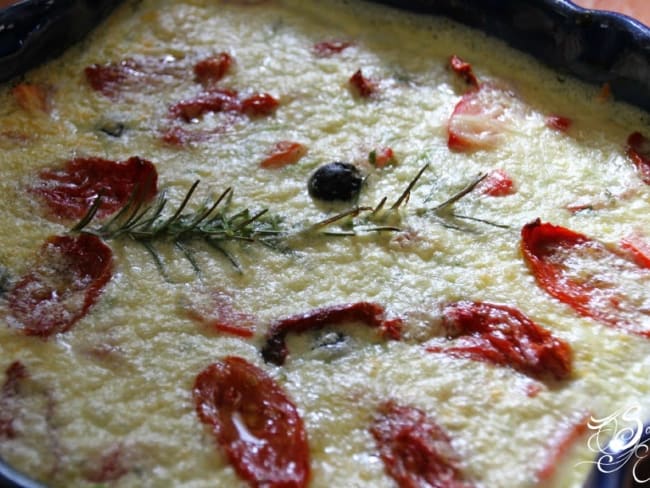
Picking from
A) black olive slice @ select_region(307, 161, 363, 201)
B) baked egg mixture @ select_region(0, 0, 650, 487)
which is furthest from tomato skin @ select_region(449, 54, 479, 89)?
black olive slice @ select_region(307, 161, 363, 201)

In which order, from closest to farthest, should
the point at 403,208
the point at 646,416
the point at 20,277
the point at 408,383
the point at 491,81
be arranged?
the point at 646,416, the point at 408,383, the point at 20,277, the point at 403,208, the point at 491,81

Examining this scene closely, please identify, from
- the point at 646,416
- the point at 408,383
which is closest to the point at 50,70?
the point at 408,383

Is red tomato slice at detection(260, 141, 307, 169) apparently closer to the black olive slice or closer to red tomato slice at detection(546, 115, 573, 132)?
the black olive slice

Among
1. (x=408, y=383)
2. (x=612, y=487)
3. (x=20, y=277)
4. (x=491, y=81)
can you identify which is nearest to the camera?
(x=612, y=487)

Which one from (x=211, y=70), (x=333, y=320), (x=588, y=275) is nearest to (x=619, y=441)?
(x=588, y=275)

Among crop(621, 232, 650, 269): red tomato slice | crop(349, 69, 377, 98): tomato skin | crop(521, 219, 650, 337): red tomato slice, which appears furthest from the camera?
crop(349, 69, 377, 98): tomato skin

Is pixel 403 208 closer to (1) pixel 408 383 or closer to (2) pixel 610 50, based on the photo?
(1) pixel 408 383

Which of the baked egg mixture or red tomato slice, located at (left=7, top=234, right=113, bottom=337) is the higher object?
the baked egg mixture

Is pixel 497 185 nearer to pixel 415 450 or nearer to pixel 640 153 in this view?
pixel 640 153
